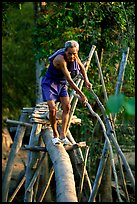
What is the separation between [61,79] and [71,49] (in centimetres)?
51

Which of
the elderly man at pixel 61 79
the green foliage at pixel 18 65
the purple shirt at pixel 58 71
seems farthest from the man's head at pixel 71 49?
the green foliage at pixel 18 65

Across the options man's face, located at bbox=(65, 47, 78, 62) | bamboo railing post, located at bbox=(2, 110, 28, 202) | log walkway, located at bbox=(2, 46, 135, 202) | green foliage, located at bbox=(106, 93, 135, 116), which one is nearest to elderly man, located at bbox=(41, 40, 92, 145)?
man's face, located at bbox=(65, 47, 78, 62)

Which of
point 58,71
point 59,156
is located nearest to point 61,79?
point 58,71

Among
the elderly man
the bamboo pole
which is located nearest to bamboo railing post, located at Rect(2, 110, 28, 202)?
the elderly man

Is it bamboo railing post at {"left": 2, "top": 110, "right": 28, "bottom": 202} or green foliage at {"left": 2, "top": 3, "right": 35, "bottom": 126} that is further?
green foliage at {"left": 2, "top": 3, "right": 35, "bottom": 126}

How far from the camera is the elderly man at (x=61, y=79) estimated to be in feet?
14.1

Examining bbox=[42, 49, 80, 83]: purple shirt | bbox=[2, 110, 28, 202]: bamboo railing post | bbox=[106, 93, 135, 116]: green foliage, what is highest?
bbox=[42, 49, 80, 83]: purple shirt

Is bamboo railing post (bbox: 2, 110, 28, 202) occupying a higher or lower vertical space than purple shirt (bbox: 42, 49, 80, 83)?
lower

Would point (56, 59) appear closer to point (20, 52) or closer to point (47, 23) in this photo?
point (47, 23)

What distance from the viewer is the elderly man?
4297 millimetres

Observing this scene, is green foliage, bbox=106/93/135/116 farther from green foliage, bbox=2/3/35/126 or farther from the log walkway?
green foliage, bbox=2/3/35/126

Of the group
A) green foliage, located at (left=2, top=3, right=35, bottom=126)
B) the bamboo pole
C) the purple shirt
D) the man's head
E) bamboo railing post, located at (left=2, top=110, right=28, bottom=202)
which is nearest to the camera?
the bamboo pole

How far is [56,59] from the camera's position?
440 cm

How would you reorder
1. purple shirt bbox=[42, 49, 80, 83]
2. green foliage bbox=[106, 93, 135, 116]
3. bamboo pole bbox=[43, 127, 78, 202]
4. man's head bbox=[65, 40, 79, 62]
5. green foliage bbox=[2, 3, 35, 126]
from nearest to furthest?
green foliage bbox=[106, 93, 135, 116], bamboo pole bbox=[43, 127, 78, 202], man's head bbox=[65, 40, 79, 62], purple shirt bbox=[42, 49, 80, 83], green foliage bbox=[2, 3, 35, 126]
